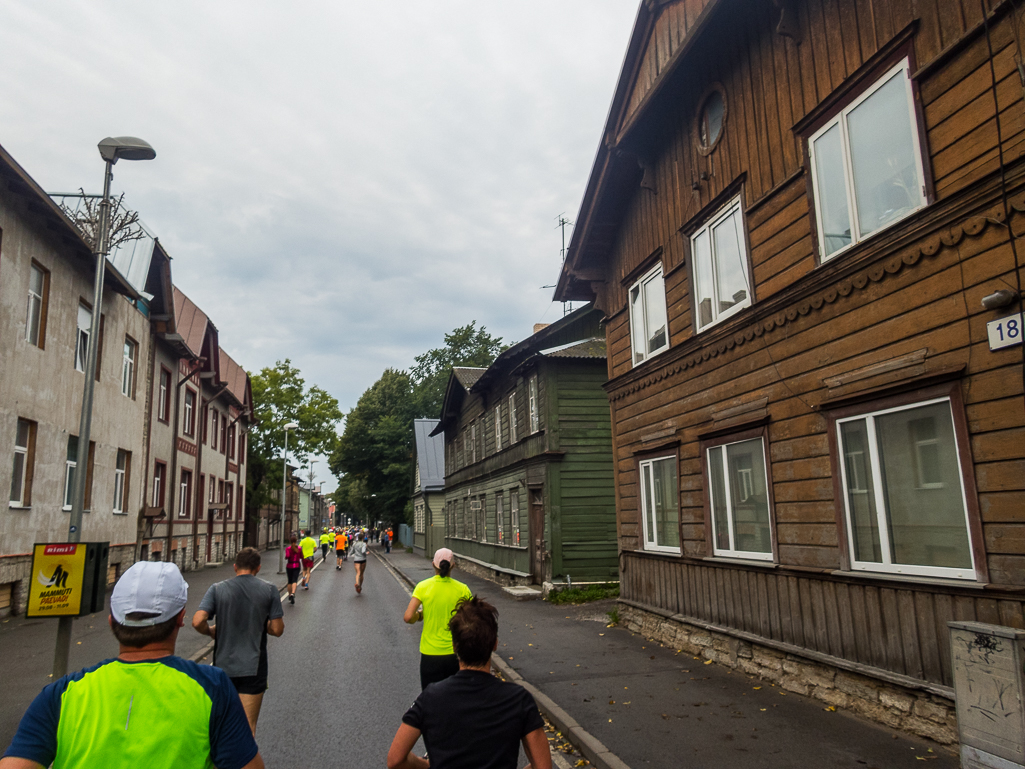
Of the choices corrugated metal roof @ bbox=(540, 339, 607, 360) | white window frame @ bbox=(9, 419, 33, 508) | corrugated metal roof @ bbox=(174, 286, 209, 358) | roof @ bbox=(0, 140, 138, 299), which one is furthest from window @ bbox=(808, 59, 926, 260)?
corrugated metal roof @ bbox=(174, 286, 209, 358)

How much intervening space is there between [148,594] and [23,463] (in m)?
15.6

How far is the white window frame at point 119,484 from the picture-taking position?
2145cm

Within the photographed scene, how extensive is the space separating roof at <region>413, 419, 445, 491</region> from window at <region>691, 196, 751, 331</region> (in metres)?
35.1

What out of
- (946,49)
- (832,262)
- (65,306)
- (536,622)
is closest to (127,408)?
(65,306)

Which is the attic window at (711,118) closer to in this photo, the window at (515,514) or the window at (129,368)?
the window at (515,514)

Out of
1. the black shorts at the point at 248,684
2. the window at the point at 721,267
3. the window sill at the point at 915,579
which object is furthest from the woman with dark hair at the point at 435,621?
the window at the point at 721,267

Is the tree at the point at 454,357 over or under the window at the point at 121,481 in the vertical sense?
over

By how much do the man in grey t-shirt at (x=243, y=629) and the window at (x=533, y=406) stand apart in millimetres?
15082

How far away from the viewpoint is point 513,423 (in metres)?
24.0

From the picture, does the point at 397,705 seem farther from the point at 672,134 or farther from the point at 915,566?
the point at 672,134

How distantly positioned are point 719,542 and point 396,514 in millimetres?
56080

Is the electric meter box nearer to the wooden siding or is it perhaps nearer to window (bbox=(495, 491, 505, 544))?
the wooden siding

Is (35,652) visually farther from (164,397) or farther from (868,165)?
(164,397)

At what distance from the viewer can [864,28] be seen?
280 inches
